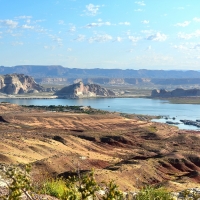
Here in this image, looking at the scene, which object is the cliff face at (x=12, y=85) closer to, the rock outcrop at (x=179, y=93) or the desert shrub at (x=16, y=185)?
the rock outcrop at (x=179, y=93)

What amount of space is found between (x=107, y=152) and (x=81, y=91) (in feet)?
471

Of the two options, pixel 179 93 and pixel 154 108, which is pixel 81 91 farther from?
pixel 154 108

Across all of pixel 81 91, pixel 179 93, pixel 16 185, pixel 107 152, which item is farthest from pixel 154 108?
pixel 16 185

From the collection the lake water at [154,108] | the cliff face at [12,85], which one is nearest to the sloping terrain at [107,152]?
the lake water at [154,108]

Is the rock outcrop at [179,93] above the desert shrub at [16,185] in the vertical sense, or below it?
below

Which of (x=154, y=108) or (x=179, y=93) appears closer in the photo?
(x=154, y=108)

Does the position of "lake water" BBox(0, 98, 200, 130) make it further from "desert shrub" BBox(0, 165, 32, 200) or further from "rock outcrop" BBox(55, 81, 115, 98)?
"desert shrub" BBox(0, 165, 32, 200)

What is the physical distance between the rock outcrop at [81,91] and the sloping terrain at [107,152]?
351 feet

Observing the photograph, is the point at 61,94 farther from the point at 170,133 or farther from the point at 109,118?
the point at 170,133

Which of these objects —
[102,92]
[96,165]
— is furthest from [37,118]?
[102,92]

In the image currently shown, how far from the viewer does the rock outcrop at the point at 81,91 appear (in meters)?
174

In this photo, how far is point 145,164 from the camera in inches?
1072

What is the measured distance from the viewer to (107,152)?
38.4 meters

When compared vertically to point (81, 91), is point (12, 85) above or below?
above
